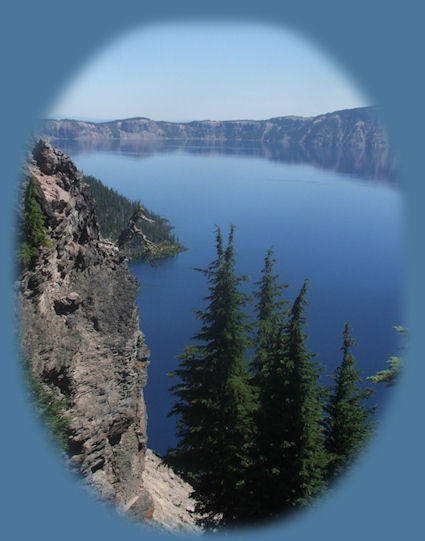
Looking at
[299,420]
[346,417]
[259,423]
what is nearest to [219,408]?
[259,423]

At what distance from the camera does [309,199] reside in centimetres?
9888

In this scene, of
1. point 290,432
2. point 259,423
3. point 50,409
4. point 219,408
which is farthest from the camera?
point 219,408

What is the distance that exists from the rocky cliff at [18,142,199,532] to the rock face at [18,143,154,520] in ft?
0.08

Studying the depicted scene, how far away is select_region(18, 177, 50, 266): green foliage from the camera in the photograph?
7227mm

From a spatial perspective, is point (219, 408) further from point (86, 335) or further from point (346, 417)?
point (86, 335)

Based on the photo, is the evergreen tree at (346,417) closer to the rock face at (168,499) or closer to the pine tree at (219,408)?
the pine tree at (219,408)

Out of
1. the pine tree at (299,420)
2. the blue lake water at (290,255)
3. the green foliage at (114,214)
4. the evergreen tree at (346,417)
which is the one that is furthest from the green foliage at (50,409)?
the green foliage at (114,214)

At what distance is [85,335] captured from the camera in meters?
9.88

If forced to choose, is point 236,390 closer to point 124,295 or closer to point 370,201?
point 124,295

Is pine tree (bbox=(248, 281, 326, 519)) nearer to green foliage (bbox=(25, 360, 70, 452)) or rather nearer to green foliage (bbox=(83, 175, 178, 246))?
green foliage (bbox=(25, 360, 70, 452))

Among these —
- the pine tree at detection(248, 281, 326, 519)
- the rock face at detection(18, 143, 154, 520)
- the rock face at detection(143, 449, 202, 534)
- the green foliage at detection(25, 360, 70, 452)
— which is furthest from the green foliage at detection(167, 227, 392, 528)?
the green foliage at detection(25, 360, 70, 452)

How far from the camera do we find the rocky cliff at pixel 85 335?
804 centimetres

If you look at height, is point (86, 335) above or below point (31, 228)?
below

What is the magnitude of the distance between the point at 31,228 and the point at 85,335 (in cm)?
349
